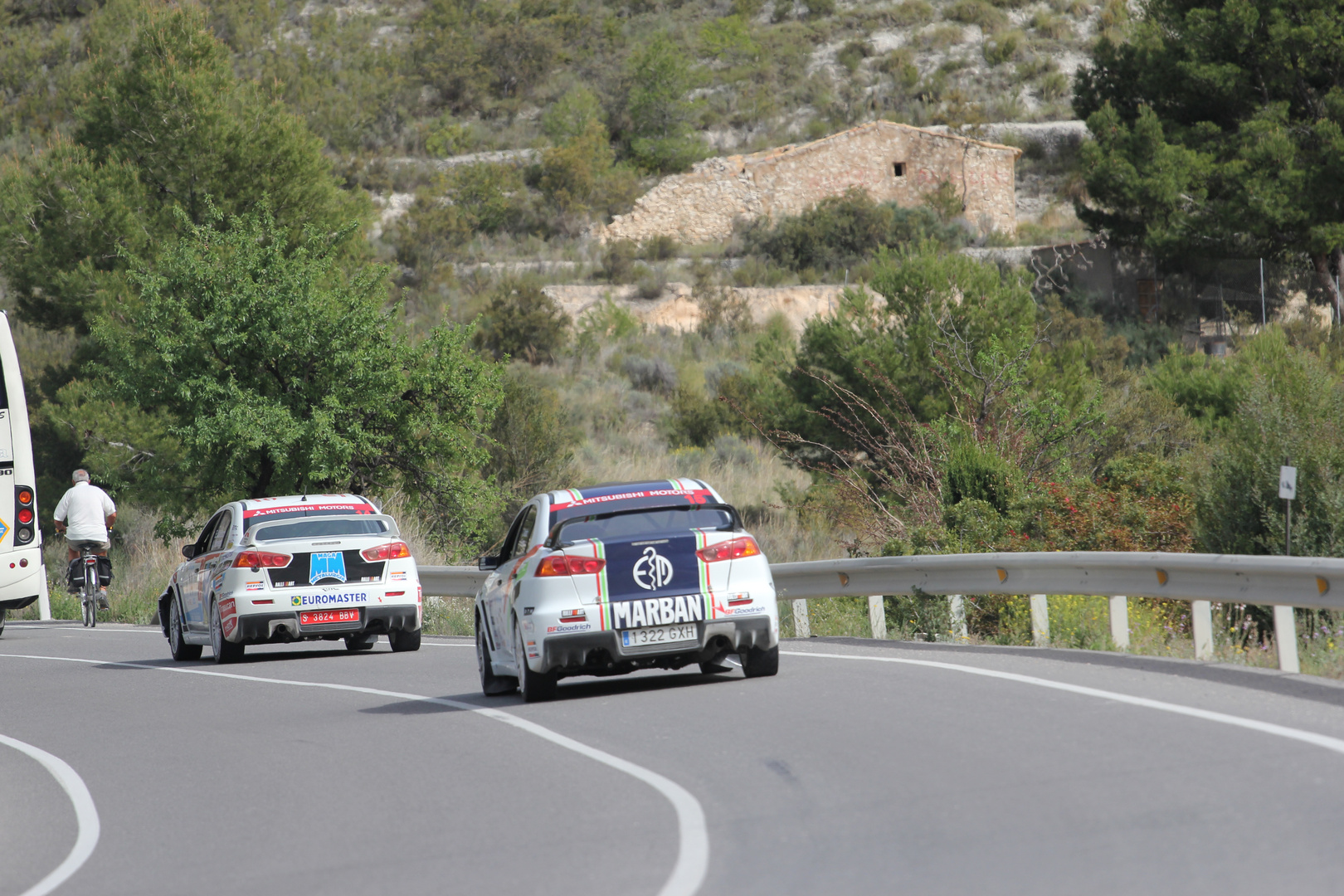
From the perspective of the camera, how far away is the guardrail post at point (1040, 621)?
13.0m

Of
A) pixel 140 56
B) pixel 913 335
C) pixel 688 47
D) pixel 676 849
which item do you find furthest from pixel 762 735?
pixel 688 47

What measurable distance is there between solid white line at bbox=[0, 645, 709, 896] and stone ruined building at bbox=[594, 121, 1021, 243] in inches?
2252

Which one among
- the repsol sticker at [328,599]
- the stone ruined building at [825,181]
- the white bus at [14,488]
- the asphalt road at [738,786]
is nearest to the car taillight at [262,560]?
the repsol sticker at [328,599]

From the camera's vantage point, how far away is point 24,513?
2016 centimetres

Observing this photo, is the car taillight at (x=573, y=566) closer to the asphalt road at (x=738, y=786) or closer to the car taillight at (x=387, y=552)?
the asphalt road at (x=738, y=786)

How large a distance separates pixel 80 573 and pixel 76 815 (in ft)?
50.0

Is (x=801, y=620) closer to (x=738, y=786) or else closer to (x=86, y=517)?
(x=738, y=786)

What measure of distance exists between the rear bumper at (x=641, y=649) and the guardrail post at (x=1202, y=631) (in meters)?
2.95

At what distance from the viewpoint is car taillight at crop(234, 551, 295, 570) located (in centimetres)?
1553

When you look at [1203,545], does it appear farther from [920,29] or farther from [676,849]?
[920,29]

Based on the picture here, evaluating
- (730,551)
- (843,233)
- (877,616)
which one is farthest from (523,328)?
(730,551)

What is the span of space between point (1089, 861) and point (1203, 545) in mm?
10985

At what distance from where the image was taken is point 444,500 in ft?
85.0

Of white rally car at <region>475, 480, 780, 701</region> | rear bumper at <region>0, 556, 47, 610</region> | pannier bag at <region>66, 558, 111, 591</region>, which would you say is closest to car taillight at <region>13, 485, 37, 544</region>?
rear bumper at <region>0, 556, 47, 610</region>
